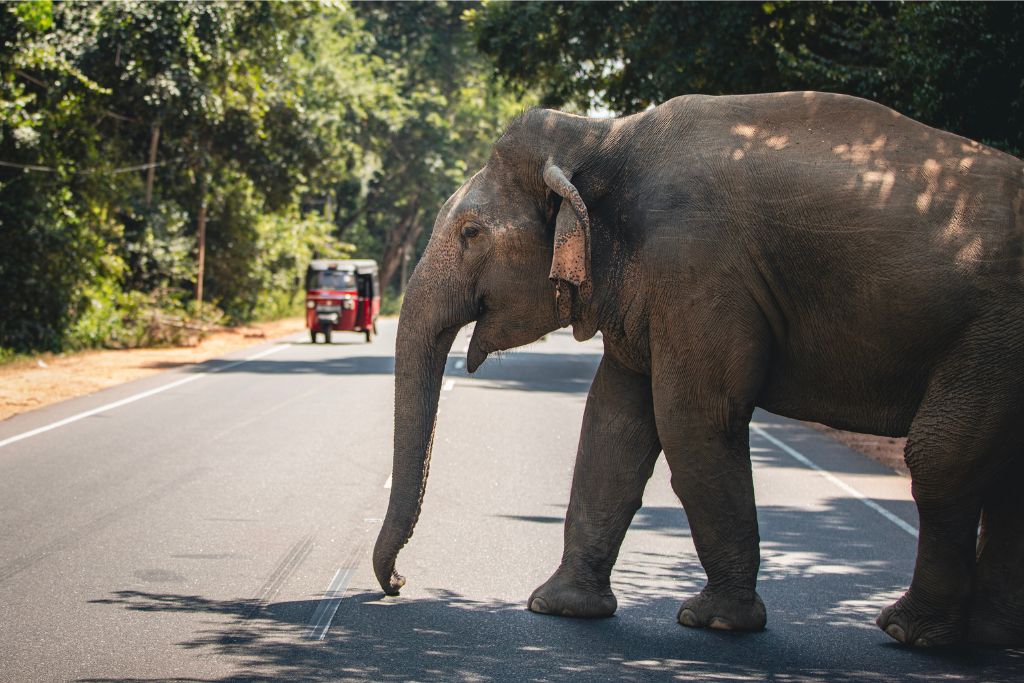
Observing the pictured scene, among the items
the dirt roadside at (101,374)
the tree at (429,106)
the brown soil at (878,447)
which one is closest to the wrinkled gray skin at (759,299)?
the brown soil at (878,447)

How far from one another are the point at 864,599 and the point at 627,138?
299 centimetres

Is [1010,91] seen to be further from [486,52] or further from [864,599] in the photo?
[486,52]

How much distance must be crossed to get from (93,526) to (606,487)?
415cm

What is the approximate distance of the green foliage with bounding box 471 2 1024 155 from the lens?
48.2 ft

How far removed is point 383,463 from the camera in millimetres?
13633

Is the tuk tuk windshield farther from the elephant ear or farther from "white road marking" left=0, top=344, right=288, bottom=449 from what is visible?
the elephant ear

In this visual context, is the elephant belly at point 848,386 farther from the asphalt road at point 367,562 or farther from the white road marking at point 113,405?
the white road marking at point 113,405

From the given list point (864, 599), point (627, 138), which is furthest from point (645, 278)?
point (864, 599)

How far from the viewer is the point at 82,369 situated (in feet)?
82.5

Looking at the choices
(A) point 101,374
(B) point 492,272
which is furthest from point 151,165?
(B) point 492,272

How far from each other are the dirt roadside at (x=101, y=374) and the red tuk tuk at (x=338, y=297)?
186cm

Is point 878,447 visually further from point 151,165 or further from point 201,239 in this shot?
point 201,239

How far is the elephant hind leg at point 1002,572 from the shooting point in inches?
276

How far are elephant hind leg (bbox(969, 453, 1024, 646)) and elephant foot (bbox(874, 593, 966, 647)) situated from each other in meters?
0.23
